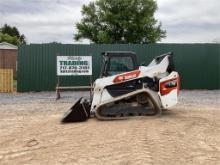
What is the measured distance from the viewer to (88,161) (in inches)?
269

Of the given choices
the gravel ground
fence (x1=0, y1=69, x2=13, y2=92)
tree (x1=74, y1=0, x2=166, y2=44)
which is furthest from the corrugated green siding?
tree (x1=74, y1=0, x2=166, y2=44)

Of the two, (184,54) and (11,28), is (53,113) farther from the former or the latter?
(11,28)

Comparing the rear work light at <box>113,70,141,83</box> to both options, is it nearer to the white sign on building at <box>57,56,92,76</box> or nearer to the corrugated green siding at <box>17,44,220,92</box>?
the white sign on building at <box>57,56,92,76</box>

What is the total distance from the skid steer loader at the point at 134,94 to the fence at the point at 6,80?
36.2 feet

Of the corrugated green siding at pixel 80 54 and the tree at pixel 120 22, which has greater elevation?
the tree at pixel 120 22

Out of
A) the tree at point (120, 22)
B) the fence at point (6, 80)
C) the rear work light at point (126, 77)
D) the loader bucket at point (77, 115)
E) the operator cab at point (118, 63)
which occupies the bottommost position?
the loader bucket at point (77, 115)

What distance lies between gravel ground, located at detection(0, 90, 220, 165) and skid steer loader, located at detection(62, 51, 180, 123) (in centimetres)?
36

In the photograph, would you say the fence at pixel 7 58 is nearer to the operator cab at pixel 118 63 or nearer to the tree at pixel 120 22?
the tree at pixel 120 22

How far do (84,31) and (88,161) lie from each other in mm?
38939

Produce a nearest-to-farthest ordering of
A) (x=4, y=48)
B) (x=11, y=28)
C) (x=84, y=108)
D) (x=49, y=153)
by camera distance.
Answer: (x=49, y=153)
(x=84, y=108)
(x=4, y=48)
(x=11, y=28)

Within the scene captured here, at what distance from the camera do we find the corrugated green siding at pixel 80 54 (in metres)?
21.7

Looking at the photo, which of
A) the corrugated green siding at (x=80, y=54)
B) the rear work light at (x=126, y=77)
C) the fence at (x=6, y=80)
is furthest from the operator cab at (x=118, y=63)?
the fence at (x=6, y=80)

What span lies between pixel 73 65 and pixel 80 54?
286 cm

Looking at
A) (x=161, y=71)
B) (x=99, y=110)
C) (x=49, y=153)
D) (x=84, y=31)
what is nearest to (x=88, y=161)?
(x=49, y=153)
